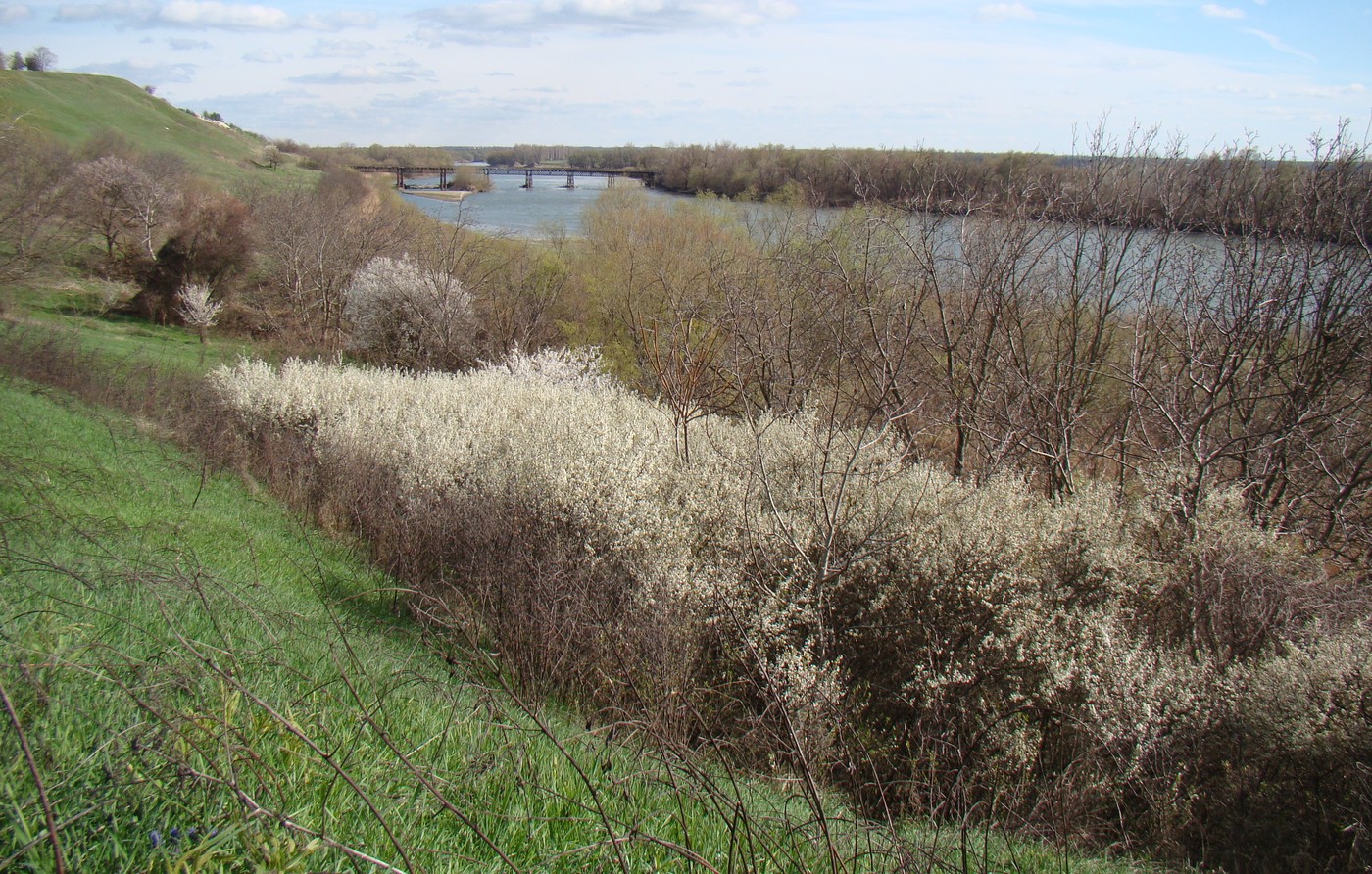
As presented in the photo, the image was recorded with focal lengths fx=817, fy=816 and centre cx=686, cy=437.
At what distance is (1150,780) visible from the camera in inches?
272

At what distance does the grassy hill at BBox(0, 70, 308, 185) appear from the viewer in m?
58.9

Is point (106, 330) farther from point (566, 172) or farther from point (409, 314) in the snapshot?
point (566, 172)

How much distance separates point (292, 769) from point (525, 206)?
76.3 meters

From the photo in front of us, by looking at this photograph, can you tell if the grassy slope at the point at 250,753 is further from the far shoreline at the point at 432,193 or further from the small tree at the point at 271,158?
the small tree at the point at 271,158

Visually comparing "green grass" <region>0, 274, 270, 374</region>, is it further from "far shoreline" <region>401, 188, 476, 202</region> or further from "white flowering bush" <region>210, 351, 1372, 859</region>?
"far shoreline" <region>401, 188, 476, 202</region>

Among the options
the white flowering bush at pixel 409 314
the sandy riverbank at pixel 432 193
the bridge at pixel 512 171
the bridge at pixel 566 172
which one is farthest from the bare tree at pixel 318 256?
the sandy riverbank at pixel 432 193

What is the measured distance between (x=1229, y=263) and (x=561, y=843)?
38.2 ft

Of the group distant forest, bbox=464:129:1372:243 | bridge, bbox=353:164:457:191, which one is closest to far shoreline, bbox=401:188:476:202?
bridge, bbox=353:164:457:191

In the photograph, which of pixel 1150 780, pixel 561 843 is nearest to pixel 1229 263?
pixel 1150 780

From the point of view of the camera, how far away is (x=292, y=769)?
2.99 meters

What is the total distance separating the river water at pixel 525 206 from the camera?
138 feet

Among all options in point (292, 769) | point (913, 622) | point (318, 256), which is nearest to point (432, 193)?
point (318, 256)

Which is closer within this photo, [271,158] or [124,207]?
[124,207]

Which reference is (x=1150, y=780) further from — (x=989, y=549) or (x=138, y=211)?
(x=138, y=211)
